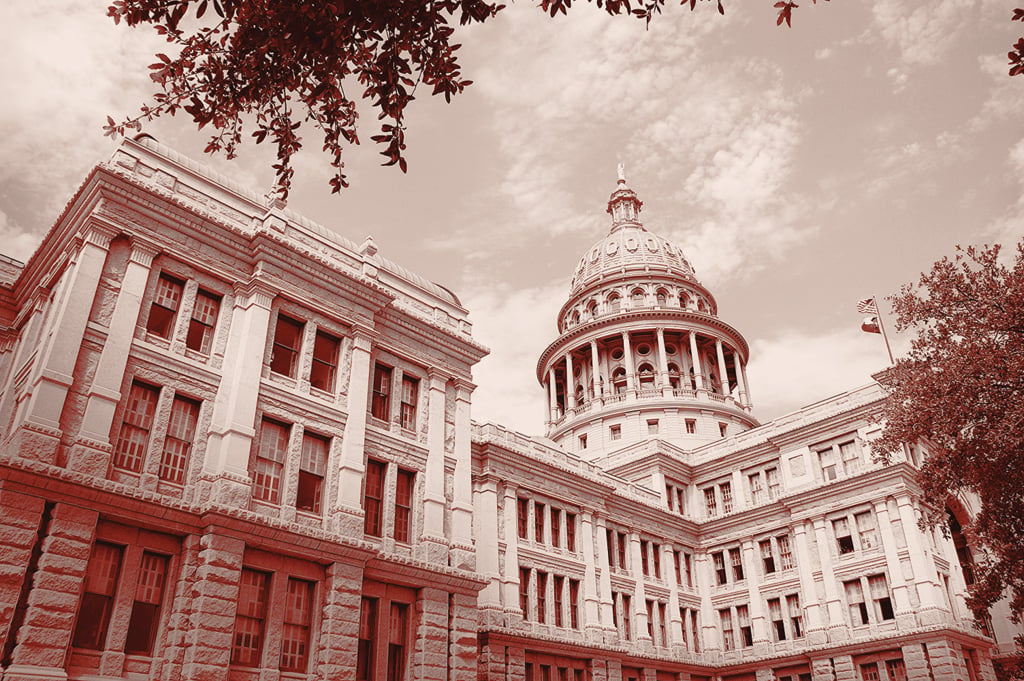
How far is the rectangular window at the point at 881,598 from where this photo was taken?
3962 cm

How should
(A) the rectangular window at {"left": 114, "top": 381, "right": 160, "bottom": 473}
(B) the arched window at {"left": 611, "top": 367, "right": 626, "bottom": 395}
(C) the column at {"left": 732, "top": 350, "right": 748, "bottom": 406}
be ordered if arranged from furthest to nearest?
(C) the column at {"left": 732, "top": 350, "right": 748, "bottom": 406}, (B) the arched window at {"left": 611, "top": 367, "right": 626, "bottom": 395}, (A) the rectangular window at {"left": 114, "top": 381, "right": 160, "bottom": 473}

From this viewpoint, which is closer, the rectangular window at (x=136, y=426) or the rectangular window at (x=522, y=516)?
the rectangular window at (x=136, y=426)

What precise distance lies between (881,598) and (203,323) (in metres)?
35.8

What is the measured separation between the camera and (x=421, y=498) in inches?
1055

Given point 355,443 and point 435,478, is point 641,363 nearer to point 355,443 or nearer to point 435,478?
point 435,478

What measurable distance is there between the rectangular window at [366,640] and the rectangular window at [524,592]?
12.4 m

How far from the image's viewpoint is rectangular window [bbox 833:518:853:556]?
42.4m

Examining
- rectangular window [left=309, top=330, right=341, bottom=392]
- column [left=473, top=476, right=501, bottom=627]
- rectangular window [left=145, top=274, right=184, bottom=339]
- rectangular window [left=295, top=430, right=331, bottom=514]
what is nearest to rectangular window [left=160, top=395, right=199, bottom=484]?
rectangular window [left=145, top=274, right=184, bottom=339]

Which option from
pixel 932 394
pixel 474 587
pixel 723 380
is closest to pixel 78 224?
pixel 474 587

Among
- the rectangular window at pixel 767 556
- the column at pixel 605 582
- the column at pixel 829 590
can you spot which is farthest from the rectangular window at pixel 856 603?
the column at pixel 605 582

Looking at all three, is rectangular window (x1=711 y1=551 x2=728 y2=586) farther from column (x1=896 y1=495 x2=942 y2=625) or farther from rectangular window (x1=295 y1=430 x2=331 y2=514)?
rectangular window (x1=295 y1=430 x2=331 y2=514)

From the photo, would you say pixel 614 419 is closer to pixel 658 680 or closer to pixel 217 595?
pixel 658 680

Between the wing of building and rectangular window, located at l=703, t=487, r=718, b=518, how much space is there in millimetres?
2857

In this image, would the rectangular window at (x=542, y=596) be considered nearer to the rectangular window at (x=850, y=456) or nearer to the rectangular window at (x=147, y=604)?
the rectangular window at (x=850, y=456)
